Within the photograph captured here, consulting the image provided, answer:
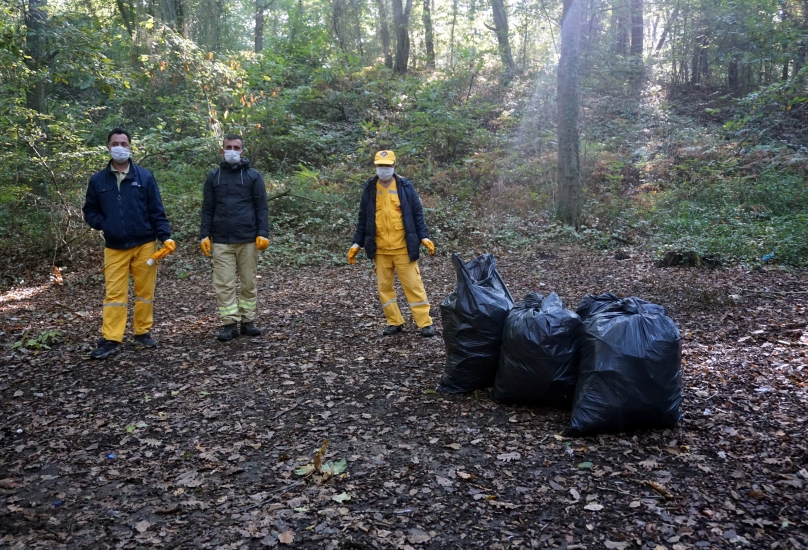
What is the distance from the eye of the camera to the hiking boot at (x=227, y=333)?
565cm

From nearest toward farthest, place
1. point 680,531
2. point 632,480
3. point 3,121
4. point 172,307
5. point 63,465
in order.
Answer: point 680,531
point 632,480
point 63,465
point 172,307
point 3,121

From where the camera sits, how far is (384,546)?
2.53 metres

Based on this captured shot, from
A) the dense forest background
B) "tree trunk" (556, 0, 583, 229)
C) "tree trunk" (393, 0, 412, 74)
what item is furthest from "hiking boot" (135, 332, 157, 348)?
"tree trunk" (393, 0, 412, 74)

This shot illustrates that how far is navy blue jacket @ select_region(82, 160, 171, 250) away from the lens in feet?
16.9

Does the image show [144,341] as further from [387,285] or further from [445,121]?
[445,121]

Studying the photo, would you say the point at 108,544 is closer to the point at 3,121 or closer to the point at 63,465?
the point at 63,465

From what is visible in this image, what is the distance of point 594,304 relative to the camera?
3.84 metres

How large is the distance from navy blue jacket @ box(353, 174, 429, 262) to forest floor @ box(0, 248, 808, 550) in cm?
93

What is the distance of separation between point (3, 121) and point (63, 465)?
745 cm

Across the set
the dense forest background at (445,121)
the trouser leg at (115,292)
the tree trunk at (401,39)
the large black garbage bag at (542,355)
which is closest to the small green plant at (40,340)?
the trouser leg at (115,292)

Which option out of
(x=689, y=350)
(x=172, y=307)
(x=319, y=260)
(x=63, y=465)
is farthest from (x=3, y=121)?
(x=689, y=350)

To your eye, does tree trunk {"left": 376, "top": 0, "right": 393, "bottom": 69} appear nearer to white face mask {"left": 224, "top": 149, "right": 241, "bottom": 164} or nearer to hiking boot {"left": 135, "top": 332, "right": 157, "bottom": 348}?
white face mask {"left": 224, "top": 149, "right": 241, "bottom": 164}

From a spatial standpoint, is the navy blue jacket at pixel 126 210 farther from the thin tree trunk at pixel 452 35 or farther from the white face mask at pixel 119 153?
the thin tree trunk at pixel 452 35

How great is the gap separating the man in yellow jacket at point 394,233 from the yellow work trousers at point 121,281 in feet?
6.52
